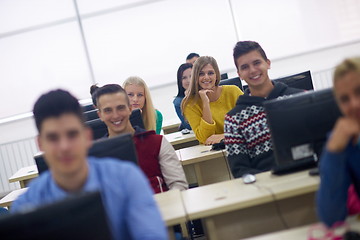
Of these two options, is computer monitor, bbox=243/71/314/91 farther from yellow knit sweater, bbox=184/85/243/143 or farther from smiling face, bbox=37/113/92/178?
smiling face, bbox=37/113/92/178

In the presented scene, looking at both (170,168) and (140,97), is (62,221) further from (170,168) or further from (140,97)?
(140,97)

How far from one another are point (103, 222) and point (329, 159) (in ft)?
2.51

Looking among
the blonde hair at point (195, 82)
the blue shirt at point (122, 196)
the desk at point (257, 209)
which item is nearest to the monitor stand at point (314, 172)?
the desk at point (257, 209)

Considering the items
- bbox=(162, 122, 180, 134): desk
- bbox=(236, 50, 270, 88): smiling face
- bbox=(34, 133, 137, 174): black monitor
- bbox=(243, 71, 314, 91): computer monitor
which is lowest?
bbox=(162, 122, 180, 134): desk

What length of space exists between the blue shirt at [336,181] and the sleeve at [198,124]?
7.28 feet

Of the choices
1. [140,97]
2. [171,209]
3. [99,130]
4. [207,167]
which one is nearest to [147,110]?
[140,97]

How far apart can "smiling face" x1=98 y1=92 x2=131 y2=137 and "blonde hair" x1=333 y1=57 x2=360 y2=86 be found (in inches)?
59.3

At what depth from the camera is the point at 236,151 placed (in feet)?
9.20

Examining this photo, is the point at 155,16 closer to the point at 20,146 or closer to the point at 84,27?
the point at 84,27

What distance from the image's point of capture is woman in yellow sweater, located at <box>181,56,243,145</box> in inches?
159

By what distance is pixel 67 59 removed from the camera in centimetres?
703

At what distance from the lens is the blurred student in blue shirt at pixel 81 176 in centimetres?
158

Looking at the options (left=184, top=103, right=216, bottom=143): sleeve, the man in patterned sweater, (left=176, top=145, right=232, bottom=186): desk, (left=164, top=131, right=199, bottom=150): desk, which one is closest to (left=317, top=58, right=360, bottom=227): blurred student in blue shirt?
the man in patterned sweater

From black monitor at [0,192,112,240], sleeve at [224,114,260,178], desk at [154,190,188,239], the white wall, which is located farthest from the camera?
the white wall
